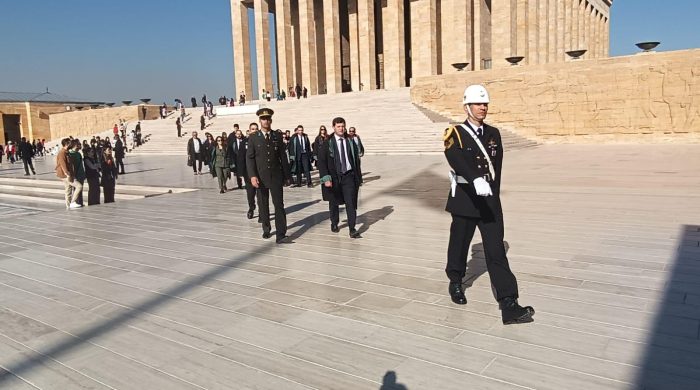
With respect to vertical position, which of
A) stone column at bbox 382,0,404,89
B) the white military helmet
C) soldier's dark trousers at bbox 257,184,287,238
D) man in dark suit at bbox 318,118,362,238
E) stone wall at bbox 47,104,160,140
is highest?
stone column at bbox 382,0,404,89

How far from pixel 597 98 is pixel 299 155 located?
1553cm

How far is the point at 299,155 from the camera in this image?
A: 1245 centimetres

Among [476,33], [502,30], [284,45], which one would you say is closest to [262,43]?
[284,45]

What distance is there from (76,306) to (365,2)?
3561 cm

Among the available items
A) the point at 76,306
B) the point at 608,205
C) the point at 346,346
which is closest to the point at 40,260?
the point at 76,306

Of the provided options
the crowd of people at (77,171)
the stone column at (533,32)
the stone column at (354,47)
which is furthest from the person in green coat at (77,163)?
the stone column at (533,32)

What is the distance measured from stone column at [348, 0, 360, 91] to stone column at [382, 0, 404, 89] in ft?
8.23

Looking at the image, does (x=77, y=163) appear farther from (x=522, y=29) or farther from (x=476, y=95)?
(x=522, y=29)

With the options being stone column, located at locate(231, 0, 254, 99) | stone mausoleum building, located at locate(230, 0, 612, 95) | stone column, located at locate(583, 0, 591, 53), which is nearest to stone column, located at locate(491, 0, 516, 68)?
stone mausoleum building, located at locate(230, 0, 612, 95)

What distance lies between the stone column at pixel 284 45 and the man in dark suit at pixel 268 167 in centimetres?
3503

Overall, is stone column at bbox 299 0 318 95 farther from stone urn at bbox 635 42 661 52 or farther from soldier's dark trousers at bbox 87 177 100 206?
soldier's dark trousers at bbox 87 177 100 206

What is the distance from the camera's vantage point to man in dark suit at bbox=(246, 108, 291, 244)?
255 inches

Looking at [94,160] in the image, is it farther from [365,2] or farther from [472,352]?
[365,2]

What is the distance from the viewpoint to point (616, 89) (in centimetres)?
2161
